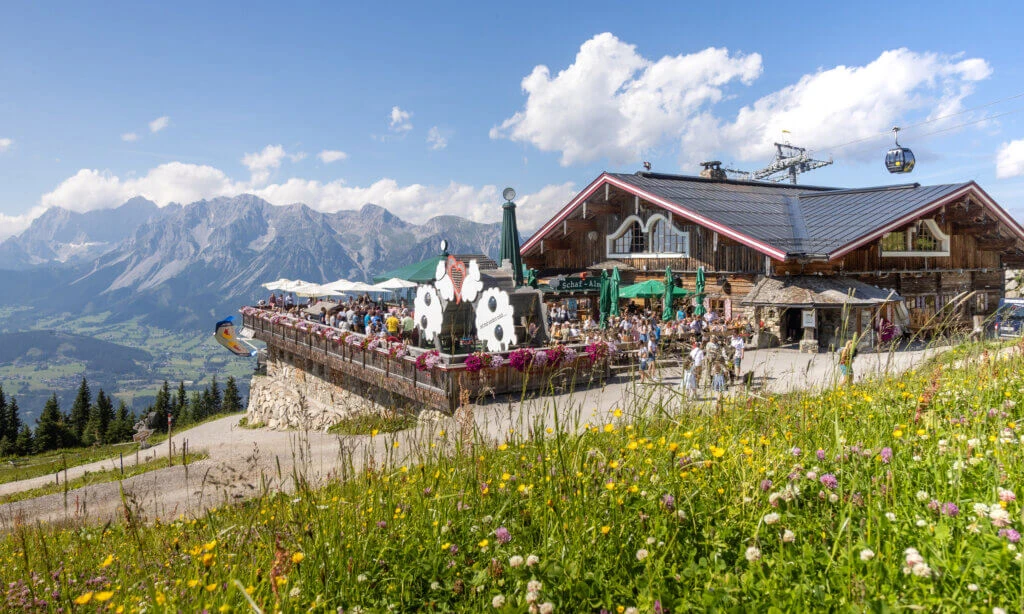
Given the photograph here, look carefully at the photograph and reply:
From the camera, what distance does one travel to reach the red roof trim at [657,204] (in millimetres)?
18859

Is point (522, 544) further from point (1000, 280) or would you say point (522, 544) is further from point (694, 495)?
point (1000, 280)

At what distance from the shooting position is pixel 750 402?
17.2 ft

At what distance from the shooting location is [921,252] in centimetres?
2222

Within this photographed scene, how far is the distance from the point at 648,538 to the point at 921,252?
24.6 metres

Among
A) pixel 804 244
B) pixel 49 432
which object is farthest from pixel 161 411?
pixel 804 244

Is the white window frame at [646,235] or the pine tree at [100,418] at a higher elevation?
the white window frame at [646,235]

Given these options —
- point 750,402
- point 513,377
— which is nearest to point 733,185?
point 513,377

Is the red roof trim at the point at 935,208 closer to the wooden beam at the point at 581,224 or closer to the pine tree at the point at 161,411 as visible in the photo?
the wooden beam at the point at 581,224

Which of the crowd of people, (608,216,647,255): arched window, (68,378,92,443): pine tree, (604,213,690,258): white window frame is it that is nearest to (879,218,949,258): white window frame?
(604,213,690,258): white window frame

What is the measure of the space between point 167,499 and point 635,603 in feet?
33.4

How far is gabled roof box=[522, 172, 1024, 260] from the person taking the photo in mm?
19203

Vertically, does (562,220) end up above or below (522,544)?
above

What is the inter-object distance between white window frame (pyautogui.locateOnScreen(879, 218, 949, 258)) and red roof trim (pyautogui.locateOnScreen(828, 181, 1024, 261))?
1231 mm

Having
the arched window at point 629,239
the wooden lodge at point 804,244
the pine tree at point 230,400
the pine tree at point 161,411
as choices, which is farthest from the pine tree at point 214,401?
the arched window at point 629,239
